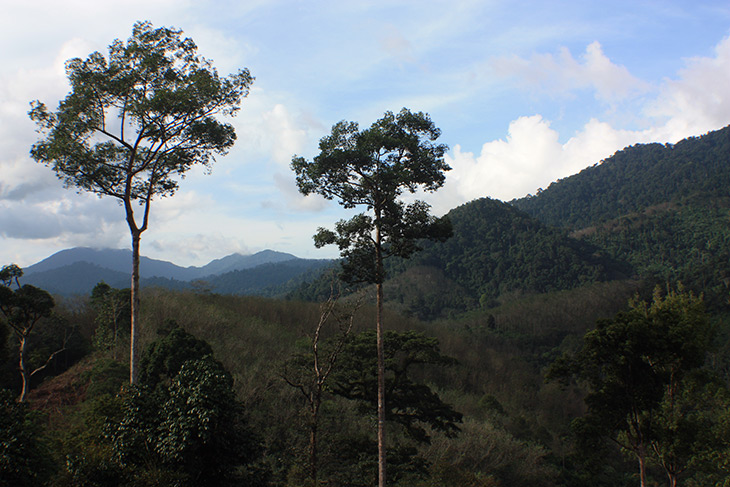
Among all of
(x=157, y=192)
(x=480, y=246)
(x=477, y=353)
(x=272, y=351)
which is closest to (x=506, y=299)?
(x=480, y=246)

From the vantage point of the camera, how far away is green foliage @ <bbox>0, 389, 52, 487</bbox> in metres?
7.88

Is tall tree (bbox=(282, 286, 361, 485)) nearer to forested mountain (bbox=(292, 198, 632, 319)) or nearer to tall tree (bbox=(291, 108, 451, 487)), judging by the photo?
tall tree (bbox=(291, 108, 451, 487))

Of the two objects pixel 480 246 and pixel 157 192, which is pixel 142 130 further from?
pixel 480 246

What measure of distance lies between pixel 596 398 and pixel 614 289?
75.4 m

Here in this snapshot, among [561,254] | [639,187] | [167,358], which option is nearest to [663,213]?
[639,187]

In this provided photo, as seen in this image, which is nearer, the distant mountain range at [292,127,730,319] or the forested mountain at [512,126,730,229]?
the distant mountain range at [292,127,730,319]

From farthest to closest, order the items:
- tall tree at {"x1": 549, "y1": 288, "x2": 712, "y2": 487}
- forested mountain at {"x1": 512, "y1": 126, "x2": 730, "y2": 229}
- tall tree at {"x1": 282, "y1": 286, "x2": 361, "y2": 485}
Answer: forested mountain at {"x1": 512, "y1": 126, "x2": 730, "y2": 229} < tall tree at {"x1": 549, "y1": 288, "x2": 712, "y2": 487} < tall tree at {"x1": 282, "y1": 286, "x2": 361, "y2": 485}

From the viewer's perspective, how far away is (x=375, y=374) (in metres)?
16.1

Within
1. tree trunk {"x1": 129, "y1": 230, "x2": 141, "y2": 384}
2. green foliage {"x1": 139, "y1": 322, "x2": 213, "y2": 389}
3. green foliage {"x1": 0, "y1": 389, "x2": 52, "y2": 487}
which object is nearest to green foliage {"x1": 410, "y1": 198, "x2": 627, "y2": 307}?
green foliage {"x1": 139, "y1": 322, "x2": 213, "y2": 389}

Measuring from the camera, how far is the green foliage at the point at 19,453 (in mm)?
7883

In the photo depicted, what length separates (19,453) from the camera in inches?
316

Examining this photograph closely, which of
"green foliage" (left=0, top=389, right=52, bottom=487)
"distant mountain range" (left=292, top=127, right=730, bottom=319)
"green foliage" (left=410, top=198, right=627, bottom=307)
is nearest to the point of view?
"green foliage" (left=0, top=389, right=52, bottom=487)

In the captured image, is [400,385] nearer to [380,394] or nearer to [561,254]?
[380,394]

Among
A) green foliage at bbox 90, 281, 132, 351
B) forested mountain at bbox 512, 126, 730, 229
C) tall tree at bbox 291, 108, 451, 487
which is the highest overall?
forested mountain at bbox 512, 126, 730, 229
